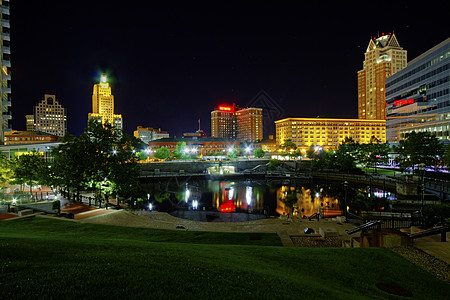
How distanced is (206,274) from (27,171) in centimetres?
3645

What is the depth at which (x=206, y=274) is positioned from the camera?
7.31 m

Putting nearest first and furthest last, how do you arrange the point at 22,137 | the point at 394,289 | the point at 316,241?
the point at 394,289
the point at 316,241
the point at 22,137

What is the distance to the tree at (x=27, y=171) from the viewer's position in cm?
3288

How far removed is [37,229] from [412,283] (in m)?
22.0

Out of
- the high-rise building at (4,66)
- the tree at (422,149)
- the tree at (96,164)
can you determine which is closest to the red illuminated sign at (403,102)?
the tree at (422,149)

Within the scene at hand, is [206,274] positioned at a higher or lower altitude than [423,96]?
lower

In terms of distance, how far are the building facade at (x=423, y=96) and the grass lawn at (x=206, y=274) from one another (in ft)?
266

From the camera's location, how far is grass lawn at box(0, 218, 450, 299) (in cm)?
589

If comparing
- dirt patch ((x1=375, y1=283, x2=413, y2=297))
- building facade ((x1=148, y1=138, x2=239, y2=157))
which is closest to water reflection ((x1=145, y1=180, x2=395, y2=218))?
dirt patch ((x1=375, y1=283, x2=413, y2=297))

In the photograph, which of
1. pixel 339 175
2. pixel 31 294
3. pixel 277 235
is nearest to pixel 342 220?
pixel 277 235

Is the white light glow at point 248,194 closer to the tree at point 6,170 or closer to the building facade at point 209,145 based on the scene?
the tree at point 6,170

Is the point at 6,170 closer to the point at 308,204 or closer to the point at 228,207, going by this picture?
the point at 228,207

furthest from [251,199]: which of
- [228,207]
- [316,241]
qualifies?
[316,241]

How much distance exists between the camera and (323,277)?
919 cm
